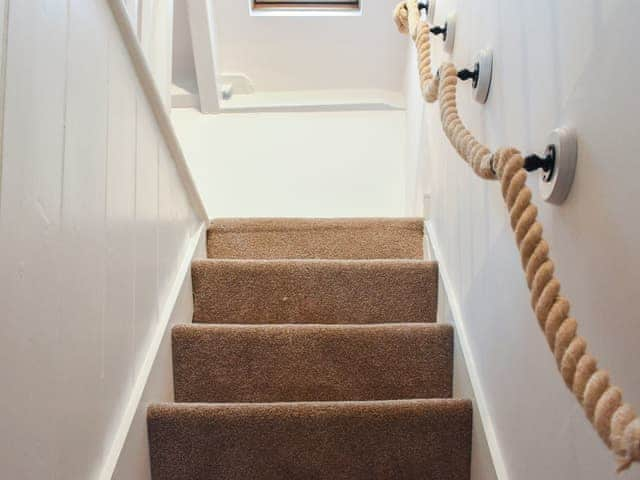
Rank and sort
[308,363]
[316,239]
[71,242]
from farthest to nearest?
[316,239], [308,363], [71,242]

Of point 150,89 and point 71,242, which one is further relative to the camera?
point 150,89

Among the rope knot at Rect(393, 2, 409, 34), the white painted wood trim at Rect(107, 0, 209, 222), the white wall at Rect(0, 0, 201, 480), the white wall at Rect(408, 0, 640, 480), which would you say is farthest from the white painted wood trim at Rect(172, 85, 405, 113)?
the white wall at Rect(0, 0, 201, 480)

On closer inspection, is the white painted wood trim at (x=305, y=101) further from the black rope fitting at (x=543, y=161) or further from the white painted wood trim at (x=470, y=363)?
the black rope fitting at (x=543, y=161)

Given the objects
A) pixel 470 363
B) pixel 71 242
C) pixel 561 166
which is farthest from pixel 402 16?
pixel 71 242

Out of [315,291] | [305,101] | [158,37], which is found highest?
[158,37]

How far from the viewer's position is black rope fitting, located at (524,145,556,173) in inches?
40.0

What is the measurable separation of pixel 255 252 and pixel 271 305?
0.40m

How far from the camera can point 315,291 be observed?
6.70ft

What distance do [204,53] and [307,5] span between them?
1.77ft

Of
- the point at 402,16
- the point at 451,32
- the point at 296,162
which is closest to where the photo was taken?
the point at 451,32

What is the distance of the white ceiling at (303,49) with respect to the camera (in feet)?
10.4

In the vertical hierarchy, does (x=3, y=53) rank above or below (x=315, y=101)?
above

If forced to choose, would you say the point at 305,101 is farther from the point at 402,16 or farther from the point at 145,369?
the point at 145,369

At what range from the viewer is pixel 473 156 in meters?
1.17
